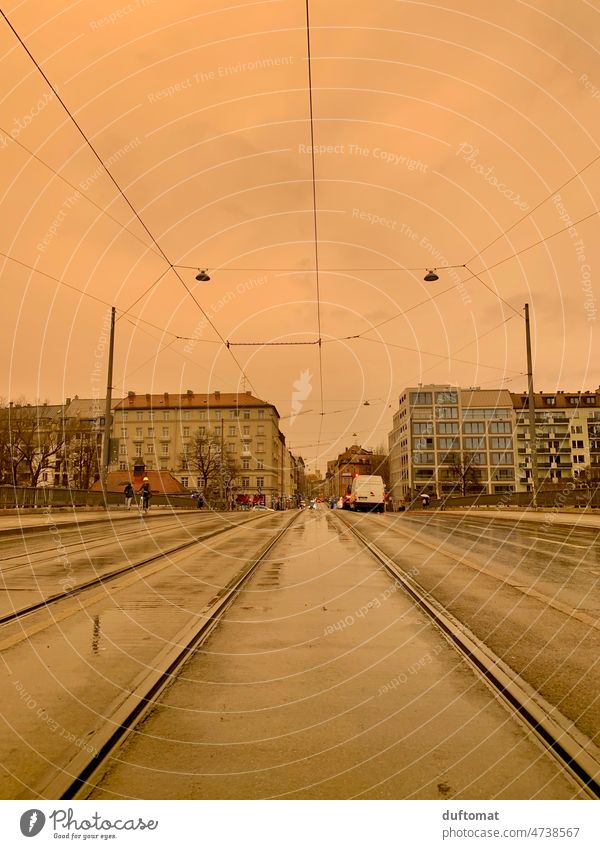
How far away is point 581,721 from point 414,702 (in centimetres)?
101

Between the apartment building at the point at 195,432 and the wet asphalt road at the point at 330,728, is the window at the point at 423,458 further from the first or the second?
the wet asphalt road at the point at 330,728

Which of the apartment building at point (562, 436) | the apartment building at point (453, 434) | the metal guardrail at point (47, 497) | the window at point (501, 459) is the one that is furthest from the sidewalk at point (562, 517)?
the apartment building at point (562, 436)

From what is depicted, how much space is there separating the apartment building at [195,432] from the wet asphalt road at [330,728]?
10055cm

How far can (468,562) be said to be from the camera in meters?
11.8

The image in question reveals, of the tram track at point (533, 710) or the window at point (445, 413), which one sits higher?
the window at point (445, 413)

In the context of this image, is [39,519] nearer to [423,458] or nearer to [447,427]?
[423,458]

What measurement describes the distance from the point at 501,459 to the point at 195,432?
6006cm

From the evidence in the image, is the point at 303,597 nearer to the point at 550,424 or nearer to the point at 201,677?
the point at 201,677

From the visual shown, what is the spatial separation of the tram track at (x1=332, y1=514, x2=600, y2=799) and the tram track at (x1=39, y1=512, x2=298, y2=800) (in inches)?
92.7

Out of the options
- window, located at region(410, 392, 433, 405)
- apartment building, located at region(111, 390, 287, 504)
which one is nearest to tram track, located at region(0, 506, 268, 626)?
apartment building, located at region(111, 390, 287, 504)

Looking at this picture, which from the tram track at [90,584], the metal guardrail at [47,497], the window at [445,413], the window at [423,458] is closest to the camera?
the tram track at [90,584]

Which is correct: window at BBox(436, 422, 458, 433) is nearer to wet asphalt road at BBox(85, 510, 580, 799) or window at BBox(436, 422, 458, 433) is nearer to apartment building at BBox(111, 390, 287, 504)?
apartment building at BBox(111, 390, 287, 504)

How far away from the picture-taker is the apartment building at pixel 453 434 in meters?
115
